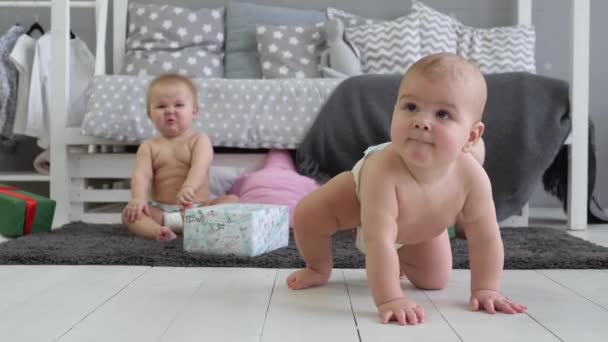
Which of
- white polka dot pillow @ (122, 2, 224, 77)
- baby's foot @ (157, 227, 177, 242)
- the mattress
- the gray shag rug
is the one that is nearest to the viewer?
the gray shag rug

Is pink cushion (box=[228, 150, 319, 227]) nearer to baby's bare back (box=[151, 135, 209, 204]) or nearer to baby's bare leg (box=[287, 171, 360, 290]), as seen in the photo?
baby's bare back (box=[151, 135, 209, 204])

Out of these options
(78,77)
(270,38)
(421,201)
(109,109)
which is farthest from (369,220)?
(78,77)

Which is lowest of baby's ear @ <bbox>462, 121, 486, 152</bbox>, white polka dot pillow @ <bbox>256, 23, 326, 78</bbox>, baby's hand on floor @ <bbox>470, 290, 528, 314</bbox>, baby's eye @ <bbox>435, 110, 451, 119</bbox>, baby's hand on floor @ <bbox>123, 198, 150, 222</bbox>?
baby's hand on floor @ <bbox>470, 290, 528, 314</bbox>

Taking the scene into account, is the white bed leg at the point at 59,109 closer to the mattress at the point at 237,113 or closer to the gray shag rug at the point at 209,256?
the mattress at the point at 237,113

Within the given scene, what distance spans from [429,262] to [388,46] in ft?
5.19

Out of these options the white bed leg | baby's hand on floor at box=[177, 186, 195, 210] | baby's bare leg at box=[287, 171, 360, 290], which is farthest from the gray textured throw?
baby's bare leg at box=[287, 171, 360, 290]

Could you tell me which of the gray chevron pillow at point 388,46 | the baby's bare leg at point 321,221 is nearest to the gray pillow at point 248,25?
the gray chevron pillow at point 388,46

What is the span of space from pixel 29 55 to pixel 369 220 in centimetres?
196

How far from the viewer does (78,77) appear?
257cm

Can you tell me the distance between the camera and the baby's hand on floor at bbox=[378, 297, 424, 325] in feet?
2.63

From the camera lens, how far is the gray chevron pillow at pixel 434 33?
253cm

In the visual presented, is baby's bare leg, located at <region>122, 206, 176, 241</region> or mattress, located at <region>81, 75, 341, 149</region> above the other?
mattress, located at <region>81, 75, 341, 149</region>

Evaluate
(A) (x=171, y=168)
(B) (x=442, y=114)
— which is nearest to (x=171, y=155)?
(A) (x=171, y=168)

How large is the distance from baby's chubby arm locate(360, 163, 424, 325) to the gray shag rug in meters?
0.37
